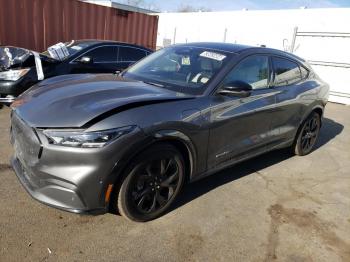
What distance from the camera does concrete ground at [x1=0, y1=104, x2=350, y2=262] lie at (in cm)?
285

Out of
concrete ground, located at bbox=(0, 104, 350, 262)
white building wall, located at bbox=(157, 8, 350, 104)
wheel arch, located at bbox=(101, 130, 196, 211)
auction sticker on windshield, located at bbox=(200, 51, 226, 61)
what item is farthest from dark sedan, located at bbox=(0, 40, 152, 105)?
white building wall, located at bbox=(157, 8, 350, 104)

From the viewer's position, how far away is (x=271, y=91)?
4.34 m

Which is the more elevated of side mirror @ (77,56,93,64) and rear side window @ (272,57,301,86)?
rear side window @ (272,57,301,86)

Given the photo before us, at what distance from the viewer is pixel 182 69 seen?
3.94 metres

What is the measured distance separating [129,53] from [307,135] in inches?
162

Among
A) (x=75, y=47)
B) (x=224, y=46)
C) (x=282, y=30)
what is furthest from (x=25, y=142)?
(x=282, y=30)

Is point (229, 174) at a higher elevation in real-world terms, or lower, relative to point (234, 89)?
lower

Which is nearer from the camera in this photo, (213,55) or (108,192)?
(108,192)

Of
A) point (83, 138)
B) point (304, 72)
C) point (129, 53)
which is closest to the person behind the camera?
point (83, 138)

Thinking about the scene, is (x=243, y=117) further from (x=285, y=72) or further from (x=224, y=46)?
(x=285, y=72)

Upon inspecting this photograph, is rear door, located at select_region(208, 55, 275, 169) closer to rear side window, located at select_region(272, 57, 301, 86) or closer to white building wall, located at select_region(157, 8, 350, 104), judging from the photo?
rear side window, located at select_region(272, 57, 301, 86)

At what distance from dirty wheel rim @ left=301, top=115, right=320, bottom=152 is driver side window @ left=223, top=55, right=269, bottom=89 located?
1.46m

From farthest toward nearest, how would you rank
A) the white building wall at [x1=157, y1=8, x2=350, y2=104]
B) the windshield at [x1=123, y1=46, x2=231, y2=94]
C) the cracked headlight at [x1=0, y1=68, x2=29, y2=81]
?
the white building wall at [x1=157, y1=8, x2=350, y2=104], the cracked headlight at [x1=0, y1=68, x2=29, y2=81], the windshield at [x1=123, y1=46, x2=231, y2=94]

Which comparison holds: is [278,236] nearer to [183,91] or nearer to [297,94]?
[183,91]
